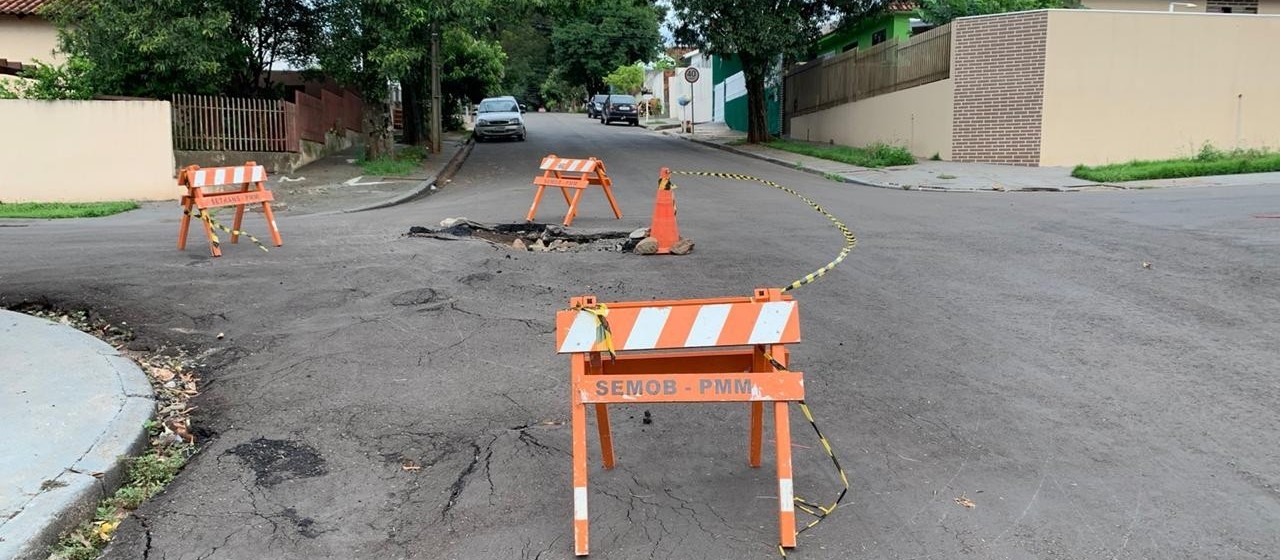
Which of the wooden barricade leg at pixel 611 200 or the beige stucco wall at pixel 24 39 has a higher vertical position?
the beige stucco wall at pixel 24 39

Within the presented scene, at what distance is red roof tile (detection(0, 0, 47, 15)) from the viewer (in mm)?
27203

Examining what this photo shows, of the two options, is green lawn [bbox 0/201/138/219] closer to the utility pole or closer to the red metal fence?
the red metal fence

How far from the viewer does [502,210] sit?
562 inches

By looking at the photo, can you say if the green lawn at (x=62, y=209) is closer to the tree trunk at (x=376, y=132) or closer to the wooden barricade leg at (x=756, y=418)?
the tree trunk at (x=376, y=132)

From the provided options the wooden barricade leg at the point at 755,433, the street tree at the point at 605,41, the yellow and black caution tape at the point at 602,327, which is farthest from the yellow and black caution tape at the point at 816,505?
the street tree at the point at 605,41

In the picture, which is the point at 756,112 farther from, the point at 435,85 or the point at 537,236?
the point at 537,236

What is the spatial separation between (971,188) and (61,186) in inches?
637

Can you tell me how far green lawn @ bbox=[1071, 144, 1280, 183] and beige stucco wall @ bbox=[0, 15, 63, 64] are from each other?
2750cm

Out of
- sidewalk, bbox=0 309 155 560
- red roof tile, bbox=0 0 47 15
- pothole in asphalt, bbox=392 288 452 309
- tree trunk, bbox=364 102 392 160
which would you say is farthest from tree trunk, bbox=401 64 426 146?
sidewalk, bbox=0 309 155 560

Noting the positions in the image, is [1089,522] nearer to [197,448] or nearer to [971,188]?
[197,448]

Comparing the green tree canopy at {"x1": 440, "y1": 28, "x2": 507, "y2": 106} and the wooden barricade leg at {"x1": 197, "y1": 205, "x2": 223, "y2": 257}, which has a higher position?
the green tree canopy at {"x1": 440, "y1": 28, "x2": 507, "y2": 106}

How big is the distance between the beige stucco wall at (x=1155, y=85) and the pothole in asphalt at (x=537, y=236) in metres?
12.6

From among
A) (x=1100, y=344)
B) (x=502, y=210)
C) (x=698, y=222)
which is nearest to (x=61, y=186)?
(x=502, y=210)

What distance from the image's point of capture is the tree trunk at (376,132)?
2241 cm
